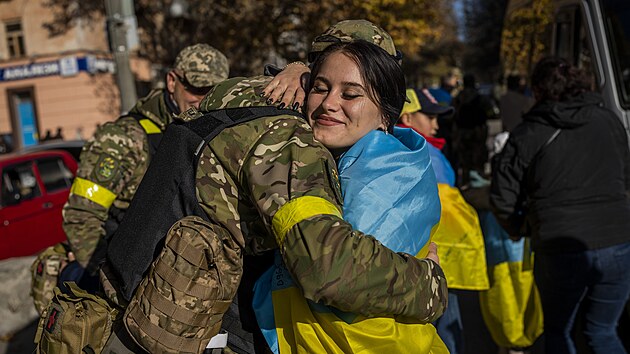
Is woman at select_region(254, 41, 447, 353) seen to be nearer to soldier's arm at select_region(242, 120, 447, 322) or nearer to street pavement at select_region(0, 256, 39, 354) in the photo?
soldier's arm at select_region(242, 120, 447, 322)

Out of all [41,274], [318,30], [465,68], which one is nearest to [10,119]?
[318,30]

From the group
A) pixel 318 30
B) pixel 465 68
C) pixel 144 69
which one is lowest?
pixel 465 68

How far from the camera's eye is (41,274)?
317 centimetres

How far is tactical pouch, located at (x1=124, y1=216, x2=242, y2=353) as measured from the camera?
5.26ft

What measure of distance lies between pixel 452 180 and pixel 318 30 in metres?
13.2

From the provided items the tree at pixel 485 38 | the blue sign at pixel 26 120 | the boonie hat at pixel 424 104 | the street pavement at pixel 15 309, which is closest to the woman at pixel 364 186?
the boonie hat at pixel 424 104

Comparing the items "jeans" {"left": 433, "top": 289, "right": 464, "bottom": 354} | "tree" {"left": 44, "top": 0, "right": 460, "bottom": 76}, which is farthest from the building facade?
"jeans" {"left": 433, "top": 289, "right": 464, "bottom": 354}

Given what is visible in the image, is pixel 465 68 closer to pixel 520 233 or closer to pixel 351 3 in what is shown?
pixel 351 3

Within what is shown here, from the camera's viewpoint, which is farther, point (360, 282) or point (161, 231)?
point (161, 231)

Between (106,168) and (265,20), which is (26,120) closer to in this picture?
(265,20)

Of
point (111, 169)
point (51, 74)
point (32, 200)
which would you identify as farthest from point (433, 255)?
point (51, 74)

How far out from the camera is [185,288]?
63.2 inches

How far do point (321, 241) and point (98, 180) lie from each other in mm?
1786

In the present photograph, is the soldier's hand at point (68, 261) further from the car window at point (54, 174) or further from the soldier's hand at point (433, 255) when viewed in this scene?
the car window at point (54, 174)
